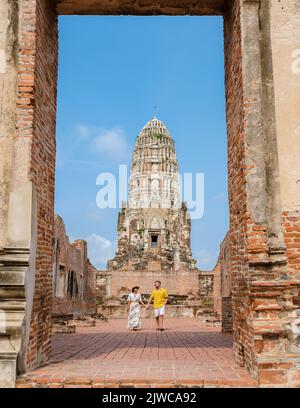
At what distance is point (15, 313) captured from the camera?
584cm

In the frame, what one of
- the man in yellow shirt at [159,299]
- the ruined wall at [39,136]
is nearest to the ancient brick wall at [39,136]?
the ruined wall at [39,136]

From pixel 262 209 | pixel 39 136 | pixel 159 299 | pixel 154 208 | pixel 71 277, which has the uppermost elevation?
pixel 154 208

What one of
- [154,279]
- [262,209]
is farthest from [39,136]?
[154,279]

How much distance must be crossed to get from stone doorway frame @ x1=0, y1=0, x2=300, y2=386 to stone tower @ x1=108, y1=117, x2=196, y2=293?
50.0m

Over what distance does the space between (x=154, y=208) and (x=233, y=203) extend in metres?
59.6

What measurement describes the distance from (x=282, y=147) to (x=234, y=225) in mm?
1388

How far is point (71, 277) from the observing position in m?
24.2

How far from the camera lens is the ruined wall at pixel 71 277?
20.0 m

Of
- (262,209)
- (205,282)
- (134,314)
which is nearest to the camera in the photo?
(262,209)

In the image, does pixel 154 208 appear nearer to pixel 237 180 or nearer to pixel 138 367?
pixel 237 180

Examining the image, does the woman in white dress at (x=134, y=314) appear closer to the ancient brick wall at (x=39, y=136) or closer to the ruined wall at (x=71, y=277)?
the ruined wall at (x=71, y=277)

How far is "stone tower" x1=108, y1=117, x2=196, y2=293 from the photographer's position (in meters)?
59.9

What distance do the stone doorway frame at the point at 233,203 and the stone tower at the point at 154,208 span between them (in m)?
50.0

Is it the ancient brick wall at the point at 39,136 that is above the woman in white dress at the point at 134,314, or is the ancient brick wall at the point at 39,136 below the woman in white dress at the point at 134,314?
above
